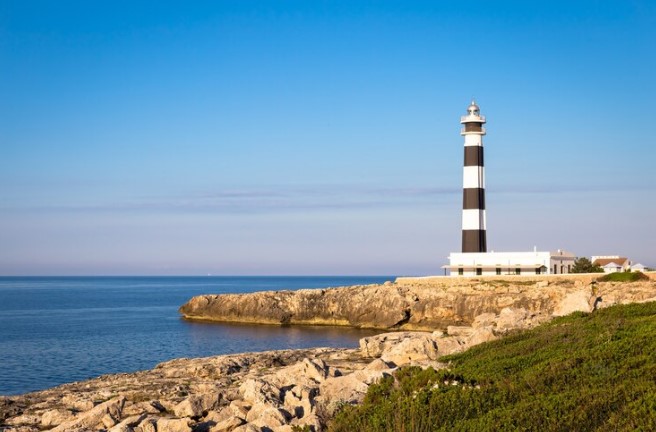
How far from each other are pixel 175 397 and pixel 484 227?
43349 millimetres

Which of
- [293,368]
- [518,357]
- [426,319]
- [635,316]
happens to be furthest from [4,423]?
[426,319]

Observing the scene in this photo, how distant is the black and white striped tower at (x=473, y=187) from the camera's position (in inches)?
2329

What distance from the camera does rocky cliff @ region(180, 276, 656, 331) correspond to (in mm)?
52125

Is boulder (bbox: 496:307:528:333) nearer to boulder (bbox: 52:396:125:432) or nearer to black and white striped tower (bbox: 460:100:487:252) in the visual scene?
boulder (bbox: 52:396:125:432)

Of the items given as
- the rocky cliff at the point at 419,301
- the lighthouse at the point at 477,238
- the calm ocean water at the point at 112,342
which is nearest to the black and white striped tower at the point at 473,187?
the lighthouse at the point at 477,238

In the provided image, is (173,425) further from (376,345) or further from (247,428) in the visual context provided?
(376,345)

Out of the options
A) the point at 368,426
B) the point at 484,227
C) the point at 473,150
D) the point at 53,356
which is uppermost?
the point at 473,150

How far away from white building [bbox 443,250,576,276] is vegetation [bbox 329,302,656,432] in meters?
41.2

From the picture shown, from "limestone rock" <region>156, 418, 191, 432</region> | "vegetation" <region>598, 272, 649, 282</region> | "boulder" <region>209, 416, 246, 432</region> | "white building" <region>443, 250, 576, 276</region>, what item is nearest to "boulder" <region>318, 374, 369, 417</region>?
"boulder" <region>209, 416, 246, 432</region>

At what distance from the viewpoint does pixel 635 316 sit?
23.7m

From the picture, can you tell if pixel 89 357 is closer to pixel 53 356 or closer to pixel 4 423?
pixel 53 356

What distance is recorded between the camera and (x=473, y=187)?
59.2m

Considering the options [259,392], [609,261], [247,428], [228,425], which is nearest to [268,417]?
[247,428]

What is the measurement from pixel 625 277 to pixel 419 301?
15.6m
